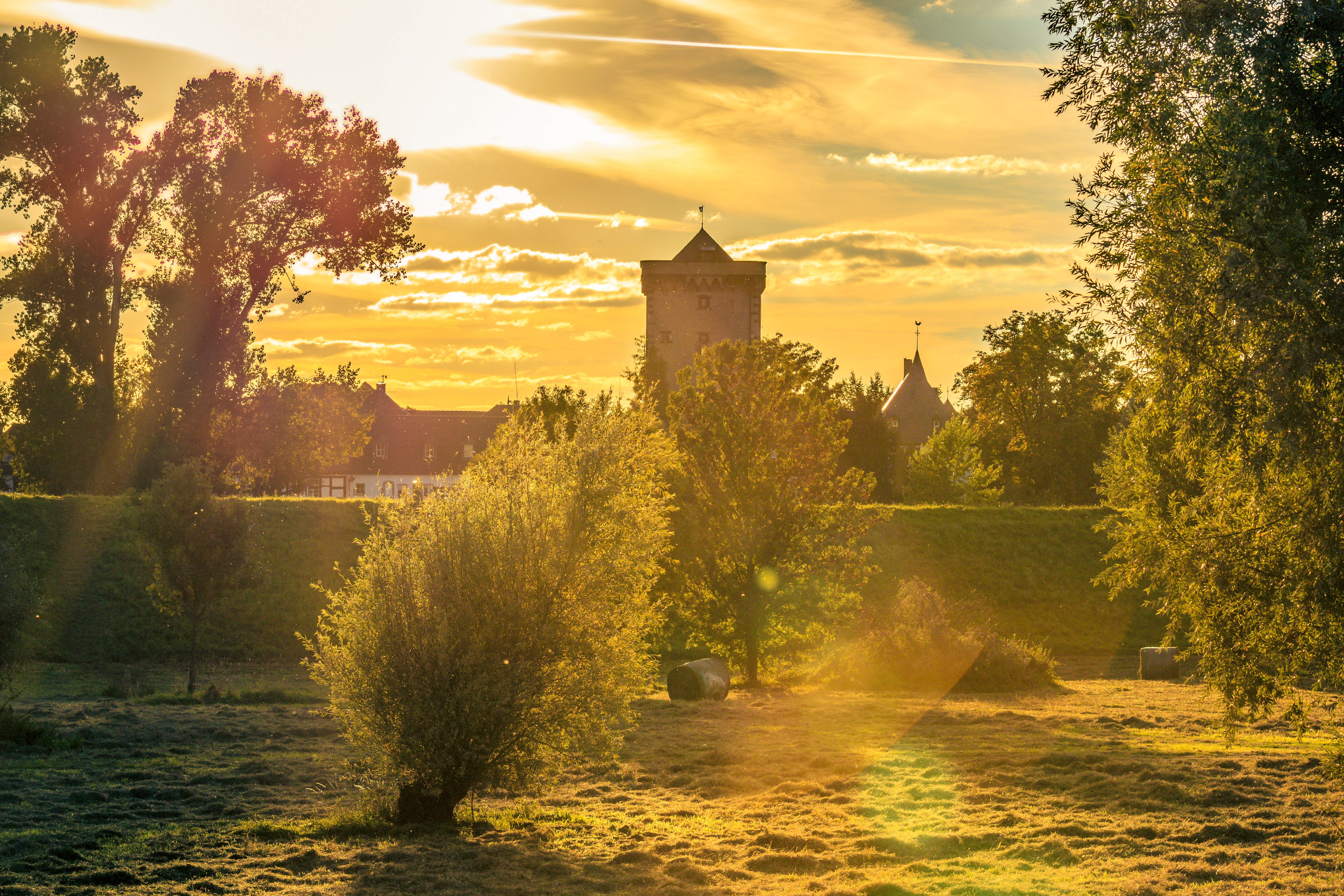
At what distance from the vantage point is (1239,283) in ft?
28.6

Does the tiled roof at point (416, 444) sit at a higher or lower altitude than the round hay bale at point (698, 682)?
higher

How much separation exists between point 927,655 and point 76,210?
30.8 meters

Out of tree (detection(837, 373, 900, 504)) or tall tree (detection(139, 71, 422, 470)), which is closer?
tall tree (detection(139, 71, 422, 470))

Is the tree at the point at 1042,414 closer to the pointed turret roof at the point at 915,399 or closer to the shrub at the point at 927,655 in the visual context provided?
the shrub at the point at 927,655

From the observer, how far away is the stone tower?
7481cm

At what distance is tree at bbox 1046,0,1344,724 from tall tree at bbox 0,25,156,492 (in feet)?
110

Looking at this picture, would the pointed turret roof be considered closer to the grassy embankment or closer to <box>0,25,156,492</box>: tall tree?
the grassy embankment

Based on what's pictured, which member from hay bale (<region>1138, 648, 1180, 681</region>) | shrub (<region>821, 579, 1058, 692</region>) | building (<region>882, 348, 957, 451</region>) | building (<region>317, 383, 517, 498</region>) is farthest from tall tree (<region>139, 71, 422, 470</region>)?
building (<region>882, 348, 957, 451</region>)

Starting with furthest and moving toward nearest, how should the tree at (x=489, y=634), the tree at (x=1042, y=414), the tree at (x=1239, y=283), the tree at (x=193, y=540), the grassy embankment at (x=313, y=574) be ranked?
the tree at (x=1042, y=414), the grassy embankment at (x=313, y=574), the tree at (x=193, y=540), the tree at (x=489, y=634), the tree at (x=1239, y=283)

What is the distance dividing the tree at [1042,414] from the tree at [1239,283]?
145ft

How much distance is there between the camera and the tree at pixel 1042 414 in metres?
53.6

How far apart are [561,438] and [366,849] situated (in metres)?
5.24

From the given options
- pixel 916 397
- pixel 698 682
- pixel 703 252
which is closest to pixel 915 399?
pixel 916 397

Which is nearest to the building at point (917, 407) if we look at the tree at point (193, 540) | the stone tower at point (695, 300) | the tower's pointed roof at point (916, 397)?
the tower's pointed roof at point (916, 397)
